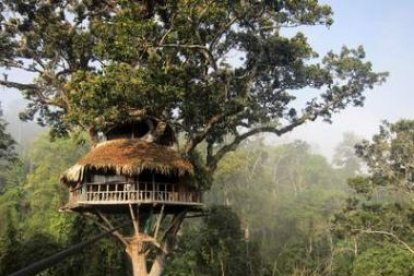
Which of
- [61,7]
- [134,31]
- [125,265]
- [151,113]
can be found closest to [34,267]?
[134,31]

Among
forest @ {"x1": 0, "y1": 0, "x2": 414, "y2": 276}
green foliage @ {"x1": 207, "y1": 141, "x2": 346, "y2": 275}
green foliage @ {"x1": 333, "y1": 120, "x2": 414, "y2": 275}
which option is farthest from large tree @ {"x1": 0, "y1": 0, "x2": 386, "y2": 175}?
green foliage @ {"x1": 207, "y1": 141, "x2": 346, "y2": 275}

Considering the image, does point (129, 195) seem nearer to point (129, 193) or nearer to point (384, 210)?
point (129, 193)

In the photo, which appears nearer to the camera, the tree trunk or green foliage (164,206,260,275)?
the tree trunk

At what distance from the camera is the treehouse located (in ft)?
66.2

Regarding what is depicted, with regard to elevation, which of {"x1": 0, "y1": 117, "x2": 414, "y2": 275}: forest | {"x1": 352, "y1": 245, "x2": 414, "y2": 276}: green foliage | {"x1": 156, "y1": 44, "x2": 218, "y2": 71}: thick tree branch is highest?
{"x1": 156, "y1": 44, "x2": 218, "y2": 71}: thick tree branch

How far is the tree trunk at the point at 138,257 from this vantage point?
68.9ft

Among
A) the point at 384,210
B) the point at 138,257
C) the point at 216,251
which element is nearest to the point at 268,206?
the point at 216,251

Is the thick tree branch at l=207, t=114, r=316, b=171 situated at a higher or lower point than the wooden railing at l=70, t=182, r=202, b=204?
higher

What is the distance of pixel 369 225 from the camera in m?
26.7

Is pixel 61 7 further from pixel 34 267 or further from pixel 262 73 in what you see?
pixel 34 267

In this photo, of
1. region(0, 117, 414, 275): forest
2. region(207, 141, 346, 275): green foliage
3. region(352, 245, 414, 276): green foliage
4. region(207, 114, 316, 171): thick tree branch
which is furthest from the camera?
region(207, 141, 346, 275): green foliage

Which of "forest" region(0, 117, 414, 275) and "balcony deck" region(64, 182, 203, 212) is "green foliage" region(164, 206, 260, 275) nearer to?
"forest" region(0, 117, 414, 275)

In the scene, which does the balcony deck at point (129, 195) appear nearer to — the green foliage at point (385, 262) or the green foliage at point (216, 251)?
the green foliage at point (216, 251)

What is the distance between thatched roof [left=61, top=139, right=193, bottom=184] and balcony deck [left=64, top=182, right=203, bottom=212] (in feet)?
2.16
